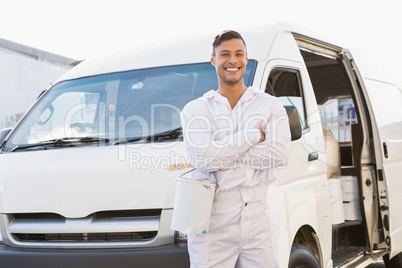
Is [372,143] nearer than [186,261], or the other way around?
[186,261]

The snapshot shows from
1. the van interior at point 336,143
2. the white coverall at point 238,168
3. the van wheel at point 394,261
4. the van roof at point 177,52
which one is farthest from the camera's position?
the van wheel at point 394,261

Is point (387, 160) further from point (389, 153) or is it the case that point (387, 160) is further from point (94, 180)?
point (94, 180)

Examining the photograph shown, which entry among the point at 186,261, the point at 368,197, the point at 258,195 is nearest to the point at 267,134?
the point at 258,195

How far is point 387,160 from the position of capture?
553 centimetres

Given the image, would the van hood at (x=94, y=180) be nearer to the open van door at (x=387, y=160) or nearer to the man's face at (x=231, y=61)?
the man's face at (x=231, y=61)

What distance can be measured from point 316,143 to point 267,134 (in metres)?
1.53

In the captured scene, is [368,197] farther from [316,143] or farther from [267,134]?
[267,134]

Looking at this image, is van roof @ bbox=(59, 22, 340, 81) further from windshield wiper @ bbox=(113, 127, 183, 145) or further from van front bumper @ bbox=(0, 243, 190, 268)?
van front bumper @ bbox=(0, 243, 190, 268)

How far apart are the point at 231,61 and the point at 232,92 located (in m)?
0.16

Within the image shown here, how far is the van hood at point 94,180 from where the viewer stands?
3496 millimetres

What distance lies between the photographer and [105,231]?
3.50m

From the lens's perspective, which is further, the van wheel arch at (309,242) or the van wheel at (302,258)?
the van wheel arch at (309,242)

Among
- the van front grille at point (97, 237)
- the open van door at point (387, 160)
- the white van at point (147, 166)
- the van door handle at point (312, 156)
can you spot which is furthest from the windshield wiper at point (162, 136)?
the open van door at point (387, 160)

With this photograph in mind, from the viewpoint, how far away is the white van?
3.50 metres
